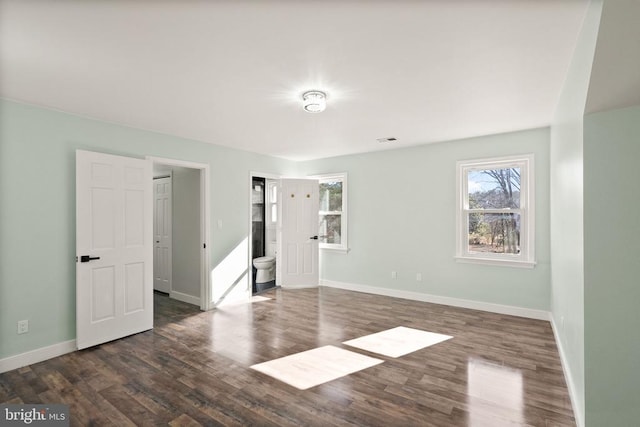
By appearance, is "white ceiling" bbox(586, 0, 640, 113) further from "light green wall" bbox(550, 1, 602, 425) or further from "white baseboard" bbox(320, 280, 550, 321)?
"white baseboard" bbox(320, 280, 550, 321)

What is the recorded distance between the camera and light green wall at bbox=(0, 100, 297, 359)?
109 inches

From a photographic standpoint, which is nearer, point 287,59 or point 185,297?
point 287,59

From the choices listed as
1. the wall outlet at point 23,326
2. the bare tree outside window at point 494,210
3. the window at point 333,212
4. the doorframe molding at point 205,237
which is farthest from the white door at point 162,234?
the bare tree outside window at point 494,210

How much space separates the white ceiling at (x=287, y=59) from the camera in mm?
1662

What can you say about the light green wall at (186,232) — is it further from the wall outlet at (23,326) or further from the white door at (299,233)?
the wall outlet at (23,326)

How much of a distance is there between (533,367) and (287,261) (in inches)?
159

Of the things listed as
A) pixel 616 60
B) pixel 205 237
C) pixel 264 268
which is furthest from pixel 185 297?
pixel 616 60

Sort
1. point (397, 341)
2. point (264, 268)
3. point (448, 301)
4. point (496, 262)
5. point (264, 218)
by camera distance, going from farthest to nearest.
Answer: point (264, 218) → point (264, 268) → point (448, 301) → point (496, 262) → point (397, 341)

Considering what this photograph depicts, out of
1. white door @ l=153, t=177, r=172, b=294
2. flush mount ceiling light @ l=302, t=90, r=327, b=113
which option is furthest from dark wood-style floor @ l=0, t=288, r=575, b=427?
flush mount ceiling light @ l=302, t=90, r=327, b=113

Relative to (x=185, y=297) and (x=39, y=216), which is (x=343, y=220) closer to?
(x=185, y=297)

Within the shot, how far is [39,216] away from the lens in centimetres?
297

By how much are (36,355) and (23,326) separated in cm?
31

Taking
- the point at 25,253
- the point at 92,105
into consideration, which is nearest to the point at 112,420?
the point at 25,253

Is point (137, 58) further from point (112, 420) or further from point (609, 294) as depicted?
point (609, 294)
